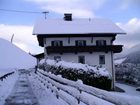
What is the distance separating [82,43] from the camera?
5100 cm

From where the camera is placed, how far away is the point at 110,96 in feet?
21.5

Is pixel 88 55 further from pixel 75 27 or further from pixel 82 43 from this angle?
pixel 75 27

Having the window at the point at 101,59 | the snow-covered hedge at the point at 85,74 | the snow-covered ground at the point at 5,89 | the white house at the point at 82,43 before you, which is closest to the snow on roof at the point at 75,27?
the white house at the point at 82,43

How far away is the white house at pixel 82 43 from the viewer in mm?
49250

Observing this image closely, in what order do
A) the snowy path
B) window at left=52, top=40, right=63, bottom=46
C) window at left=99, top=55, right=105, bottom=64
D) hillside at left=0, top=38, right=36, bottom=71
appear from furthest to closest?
1. hillside at left=0, top=38, right=36, bottom=71
2. window at left=52, top=40, right=63, bottom=46
3. window at left=99, top=55, right=105, bottom=64
4. the snowy path

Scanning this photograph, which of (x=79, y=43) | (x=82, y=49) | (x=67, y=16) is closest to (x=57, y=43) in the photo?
(x=79, y=43)

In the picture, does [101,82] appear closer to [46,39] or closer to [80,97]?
[80,97]

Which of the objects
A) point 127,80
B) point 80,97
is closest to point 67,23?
point 127,80

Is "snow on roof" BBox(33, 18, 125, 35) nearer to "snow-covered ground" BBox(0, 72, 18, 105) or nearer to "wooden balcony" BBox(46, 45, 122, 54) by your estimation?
"wooden balcony" BBox(46, 45, 122, 54)

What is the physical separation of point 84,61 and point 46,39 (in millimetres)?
6263

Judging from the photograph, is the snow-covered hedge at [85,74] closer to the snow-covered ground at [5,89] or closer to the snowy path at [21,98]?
the snowy path at [21,98]

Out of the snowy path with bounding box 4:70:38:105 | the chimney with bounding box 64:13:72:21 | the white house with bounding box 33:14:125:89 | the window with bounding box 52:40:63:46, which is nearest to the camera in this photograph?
the snowy path with bounding box 4:70:38:105

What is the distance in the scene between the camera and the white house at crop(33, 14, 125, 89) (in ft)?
162

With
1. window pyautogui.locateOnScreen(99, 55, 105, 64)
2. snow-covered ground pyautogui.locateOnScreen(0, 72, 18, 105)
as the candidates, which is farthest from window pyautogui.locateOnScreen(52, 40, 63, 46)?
snow-covered ground pyautogui.locateOnScreen(0, 72, 18, 105)
